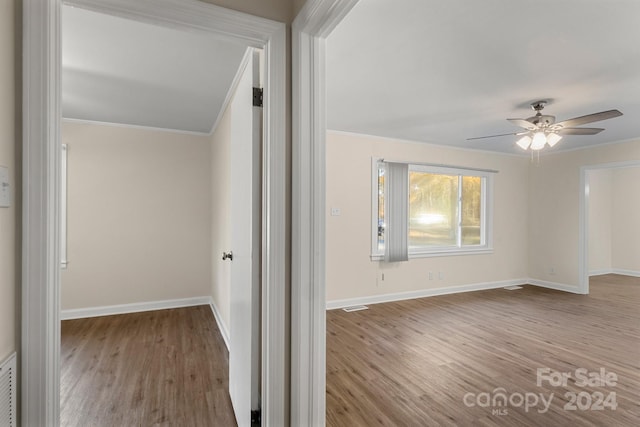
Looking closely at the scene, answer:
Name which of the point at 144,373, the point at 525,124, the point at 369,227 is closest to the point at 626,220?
the point at 525,124

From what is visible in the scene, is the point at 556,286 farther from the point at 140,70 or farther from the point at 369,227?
the point at 140,70

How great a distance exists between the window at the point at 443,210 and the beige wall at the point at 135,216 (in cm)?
257

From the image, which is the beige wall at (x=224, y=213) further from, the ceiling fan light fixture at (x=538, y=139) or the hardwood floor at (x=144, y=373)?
the ceiling fan light fixture at (x=538, y=139)

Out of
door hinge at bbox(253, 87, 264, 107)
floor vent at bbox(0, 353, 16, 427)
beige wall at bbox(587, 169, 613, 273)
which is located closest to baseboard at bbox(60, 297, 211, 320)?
floor vent at bbox(0, 353, 16, 427)

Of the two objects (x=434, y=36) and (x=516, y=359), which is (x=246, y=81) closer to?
(x=434, y=36)

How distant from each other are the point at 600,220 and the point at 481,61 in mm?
6764

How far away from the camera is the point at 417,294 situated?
15.8 ft

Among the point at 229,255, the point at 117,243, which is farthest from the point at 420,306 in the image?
the point at 117,243

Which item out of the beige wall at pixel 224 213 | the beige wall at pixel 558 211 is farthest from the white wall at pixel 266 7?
the beige wall at pixel 558 211

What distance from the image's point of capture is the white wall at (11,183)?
93cm

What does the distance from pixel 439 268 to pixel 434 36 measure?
381cm

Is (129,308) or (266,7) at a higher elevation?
(266,7)

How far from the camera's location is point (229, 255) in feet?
6.74

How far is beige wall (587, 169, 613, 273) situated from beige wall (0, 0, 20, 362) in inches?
341
